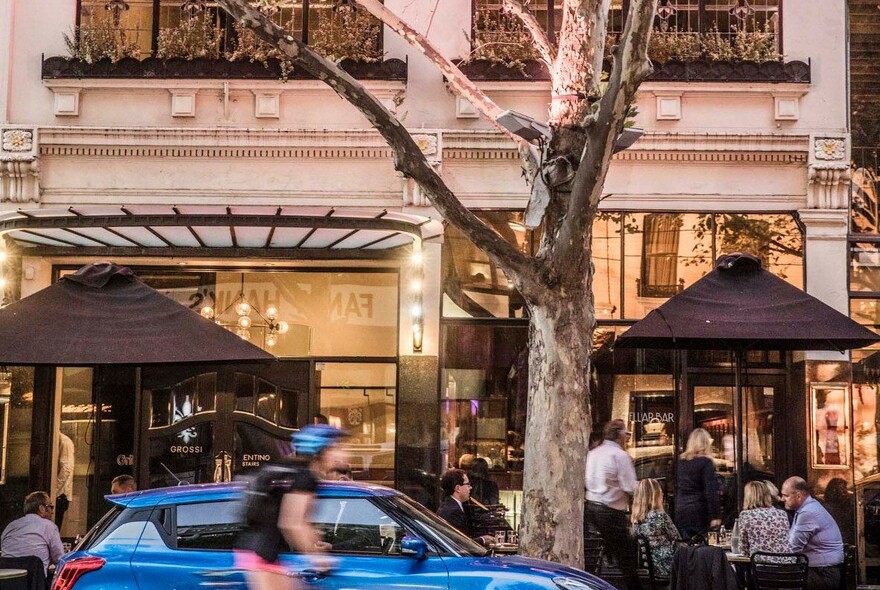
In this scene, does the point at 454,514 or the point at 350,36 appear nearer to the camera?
the point at 454,514

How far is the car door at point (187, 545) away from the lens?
319 inches

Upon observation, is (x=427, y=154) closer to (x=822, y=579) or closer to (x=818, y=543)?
(x=818, y=543)

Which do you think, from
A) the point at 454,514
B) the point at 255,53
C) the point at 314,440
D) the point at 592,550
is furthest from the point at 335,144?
the point at 314,440

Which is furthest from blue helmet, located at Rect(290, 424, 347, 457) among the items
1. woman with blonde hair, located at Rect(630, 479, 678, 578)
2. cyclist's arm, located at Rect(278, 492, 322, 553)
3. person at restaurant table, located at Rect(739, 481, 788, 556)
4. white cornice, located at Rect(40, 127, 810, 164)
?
white cornice, located at Rect(40, 127, 810, 164)

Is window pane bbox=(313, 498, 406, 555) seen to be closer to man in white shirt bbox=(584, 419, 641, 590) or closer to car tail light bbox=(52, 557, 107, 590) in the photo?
car tail light bbox=(52, 557, 107, 590)

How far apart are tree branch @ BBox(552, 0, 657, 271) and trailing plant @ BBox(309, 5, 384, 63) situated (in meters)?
5.33

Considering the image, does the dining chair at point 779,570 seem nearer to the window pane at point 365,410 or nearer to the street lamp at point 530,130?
the street lamp at point 530,130

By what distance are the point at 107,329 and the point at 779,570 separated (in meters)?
6.51

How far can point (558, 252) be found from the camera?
9672 millimetres

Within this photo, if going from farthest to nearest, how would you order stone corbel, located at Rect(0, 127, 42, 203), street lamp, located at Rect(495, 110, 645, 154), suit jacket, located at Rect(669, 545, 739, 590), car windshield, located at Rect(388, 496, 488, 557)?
1. stone corbel, located at Rect(0, 127, 42, 203)
2. street lamp, located at Rect(495, 110, 645, 154)
3. suit jacket, located at Rect(669, 545, 739, 590)
4. car windshield, located at Rect(388, 496, 488, 557)

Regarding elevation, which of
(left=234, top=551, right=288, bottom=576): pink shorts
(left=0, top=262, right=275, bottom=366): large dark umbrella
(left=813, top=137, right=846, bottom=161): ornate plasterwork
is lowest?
(left=234, top=551, right=288, bottom=576): pink shorts

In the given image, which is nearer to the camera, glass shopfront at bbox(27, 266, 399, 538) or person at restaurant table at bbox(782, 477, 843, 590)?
person at restaurant table at bbox(782, 477, 843, 590)

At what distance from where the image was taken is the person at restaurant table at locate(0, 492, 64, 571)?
10141mm

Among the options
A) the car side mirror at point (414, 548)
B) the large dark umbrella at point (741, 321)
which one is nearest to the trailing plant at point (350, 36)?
the large dark umbrella at point (741, 321)
